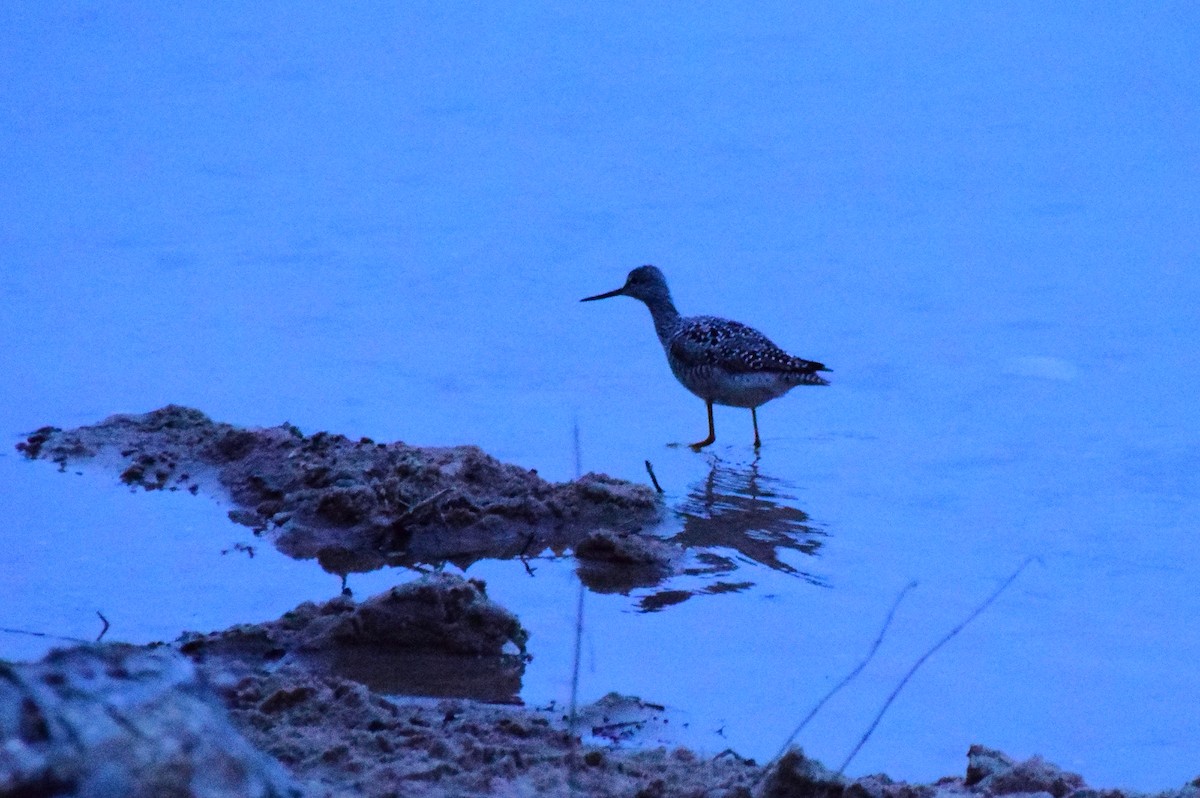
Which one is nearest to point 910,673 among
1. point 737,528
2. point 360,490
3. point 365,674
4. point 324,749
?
point 324,749

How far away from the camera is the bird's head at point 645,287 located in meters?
9.86

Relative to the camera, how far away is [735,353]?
354 inches

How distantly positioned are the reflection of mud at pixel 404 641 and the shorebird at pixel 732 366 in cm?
341

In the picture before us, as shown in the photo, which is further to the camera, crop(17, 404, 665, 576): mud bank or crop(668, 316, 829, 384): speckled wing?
crop(668, 316, 829, 384): speckled wing

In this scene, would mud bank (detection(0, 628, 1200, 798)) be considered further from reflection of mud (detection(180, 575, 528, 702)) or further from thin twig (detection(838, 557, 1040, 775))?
thin twig (detection(838, 557, 1040, 775))

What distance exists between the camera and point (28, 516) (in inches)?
260

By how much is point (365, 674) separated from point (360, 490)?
1487 mm

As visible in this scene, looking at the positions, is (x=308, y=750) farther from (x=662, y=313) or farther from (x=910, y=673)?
(x=662, y=313)

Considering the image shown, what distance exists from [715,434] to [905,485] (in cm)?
142

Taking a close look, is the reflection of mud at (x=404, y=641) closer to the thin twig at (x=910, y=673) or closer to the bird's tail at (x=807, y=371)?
the thin twig at (x=910, y=673)

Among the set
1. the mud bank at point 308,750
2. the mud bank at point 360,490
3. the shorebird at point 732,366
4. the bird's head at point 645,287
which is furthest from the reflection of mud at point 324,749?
the bird's head at point 645,287

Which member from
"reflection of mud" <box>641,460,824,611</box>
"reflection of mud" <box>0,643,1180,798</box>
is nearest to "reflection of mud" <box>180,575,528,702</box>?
"reflection of mud" <box>0,643,1180,798</box>

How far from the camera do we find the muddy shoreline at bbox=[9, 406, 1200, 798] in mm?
2756

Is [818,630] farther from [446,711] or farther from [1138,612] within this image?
[446,711]
